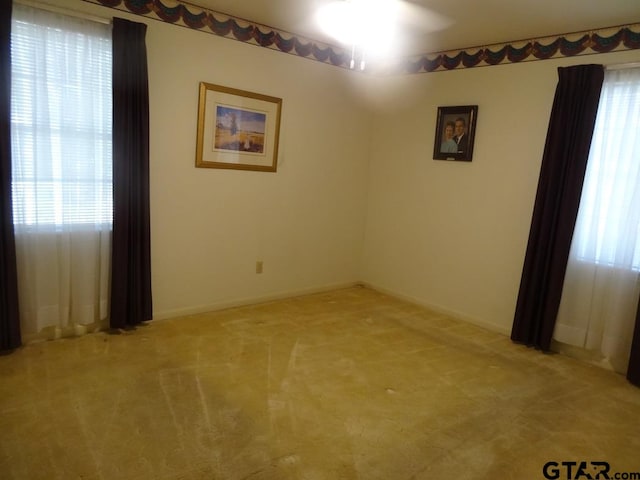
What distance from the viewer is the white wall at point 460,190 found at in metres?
3.60

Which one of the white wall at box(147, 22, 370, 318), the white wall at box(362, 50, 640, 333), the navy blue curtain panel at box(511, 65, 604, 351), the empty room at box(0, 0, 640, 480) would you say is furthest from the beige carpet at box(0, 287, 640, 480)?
the white wall at box(362, 50, 640, 333)

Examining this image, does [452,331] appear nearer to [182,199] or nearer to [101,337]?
[182,199]

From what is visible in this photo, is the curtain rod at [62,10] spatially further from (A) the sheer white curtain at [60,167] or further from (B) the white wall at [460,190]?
(B) the white wall at [460,190]

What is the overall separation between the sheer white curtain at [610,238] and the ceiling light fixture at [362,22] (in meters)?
1.60

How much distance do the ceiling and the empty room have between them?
26 mm

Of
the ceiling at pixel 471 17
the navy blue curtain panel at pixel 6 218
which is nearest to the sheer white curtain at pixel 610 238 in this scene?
the ceiling at pixel 471 17

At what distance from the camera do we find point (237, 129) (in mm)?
3697

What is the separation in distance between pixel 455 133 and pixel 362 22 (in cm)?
142

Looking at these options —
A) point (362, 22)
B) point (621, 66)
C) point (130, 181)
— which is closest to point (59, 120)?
point (130, 181)

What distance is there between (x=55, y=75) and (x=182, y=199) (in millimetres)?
1182

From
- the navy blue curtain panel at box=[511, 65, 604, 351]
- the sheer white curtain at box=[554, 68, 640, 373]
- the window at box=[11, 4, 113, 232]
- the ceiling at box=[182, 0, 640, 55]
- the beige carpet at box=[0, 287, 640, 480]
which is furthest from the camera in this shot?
the navy blue curtain panel at box=[511, 65, 604, 351]

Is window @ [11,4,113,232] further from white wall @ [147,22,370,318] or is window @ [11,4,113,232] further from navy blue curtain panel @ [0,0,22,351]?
white wall @ [147,22,370,318]

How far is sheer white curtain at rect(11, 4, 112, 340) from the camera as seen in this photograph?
8.82ft

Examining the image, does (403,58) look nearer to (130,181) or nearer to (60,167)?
(130,181)
